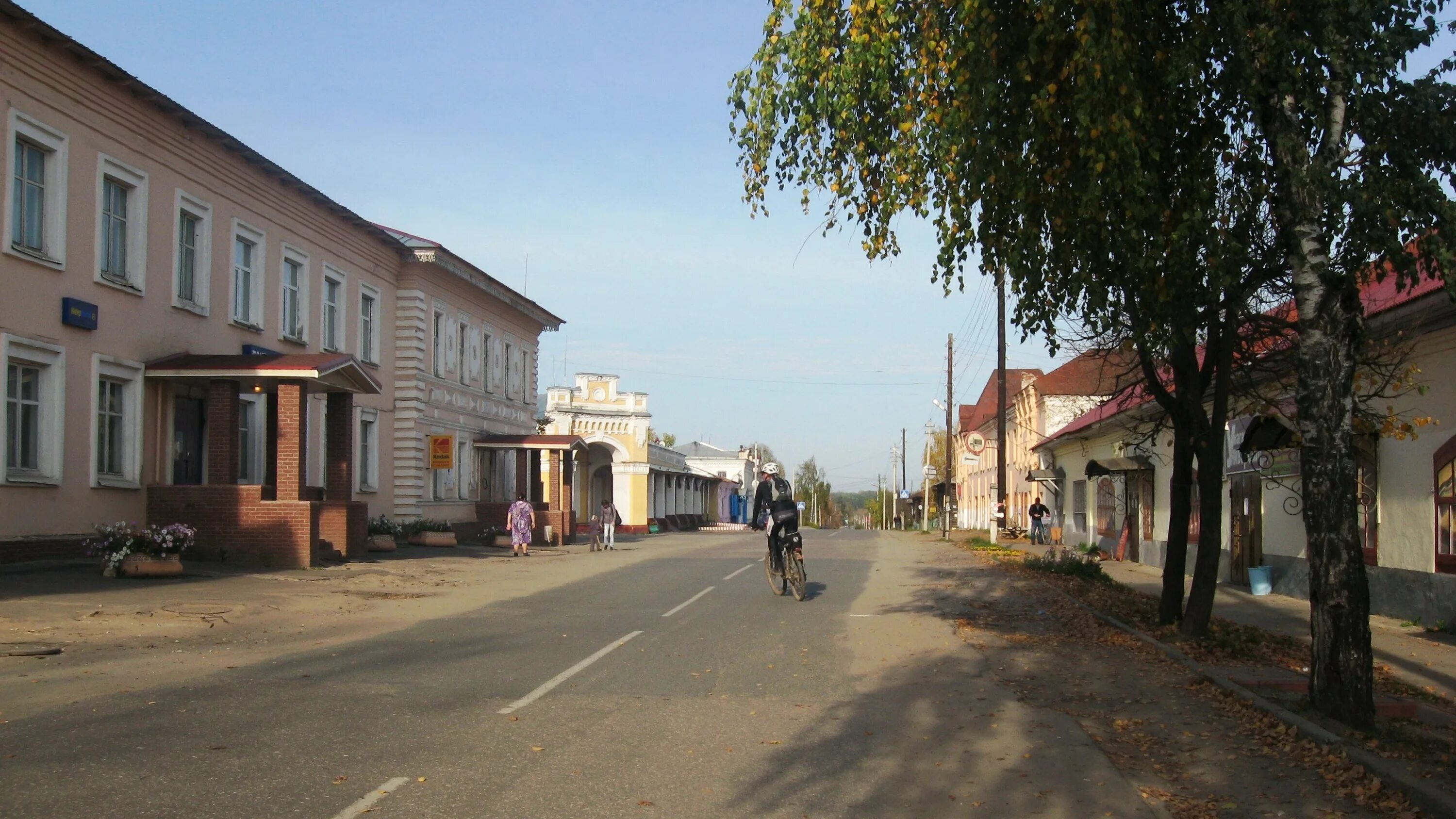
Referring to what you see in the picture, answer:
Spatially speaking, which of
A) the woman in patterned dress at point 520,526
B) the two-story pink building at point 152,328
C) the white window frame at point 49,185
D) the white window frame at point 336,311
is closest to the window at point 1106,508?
the woman in patterned dress at point 520,526

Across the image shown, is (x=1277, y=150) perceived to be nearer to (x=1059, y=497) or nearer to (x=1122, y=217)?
(x=1122, y=217)

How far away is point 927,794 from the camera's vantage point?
6.88m

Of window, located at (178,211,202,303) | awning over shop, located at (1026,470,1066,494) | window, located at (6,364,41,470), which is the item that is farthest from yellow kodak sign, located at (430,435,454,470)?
awning over shop, located at (1026,470,1066,494)

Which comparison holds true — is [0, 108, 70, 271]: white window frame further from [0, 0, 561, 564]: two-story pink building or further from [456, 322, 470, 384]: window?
[456, 322, 470, 384]: window

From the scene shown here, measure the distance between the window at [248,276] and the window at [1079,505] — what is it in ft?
83.9

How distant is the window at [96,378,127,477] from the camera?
834 inches

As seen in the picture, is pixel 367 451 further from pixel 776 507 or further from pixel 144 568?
pixel 776 507

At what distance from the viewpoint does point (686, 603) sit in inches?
701

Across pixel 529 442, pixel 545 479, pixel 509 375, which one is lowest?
pixel 545 479

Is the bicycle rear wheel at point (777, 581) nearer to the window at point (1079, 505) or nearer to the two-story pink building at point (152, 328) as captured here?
the two-story pink building at point (152, 328)

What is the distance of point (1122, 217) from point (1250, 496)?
589 inches

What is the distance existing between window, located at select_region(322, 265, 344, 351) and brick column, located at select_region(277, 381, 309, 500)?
783 centimetres

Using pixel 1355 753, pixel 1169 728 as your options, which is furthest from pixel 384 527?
pixel 1355 753

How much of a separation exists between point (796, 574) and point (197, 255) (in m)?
14.1
